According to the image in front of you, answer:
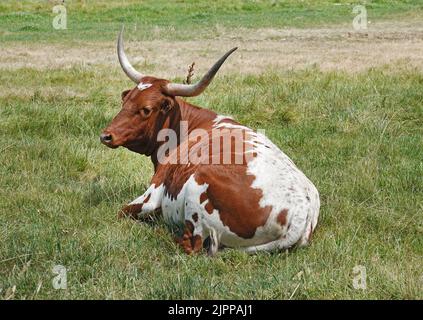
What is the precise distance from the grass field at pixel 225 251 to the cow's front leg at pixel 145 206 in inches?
4.3

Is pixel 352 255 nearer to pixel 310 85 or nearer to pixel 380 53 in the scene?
pixel 310 85

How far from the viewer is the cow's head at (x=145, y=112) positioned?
5.73 meters

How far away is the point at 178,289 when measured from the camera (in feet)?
13.3

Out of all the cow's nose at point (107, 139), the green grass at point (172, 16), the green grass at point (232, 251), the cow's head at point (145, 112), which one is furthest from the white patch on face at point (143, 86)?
the green grass at point (172, 16)

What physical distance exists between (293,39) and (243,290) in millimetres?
17943

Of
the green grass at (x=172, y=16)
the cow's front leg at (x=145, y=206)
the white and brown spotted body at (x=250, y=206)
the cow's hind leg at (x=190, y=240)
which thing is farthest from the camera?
the green grass at (x=172, y=16)

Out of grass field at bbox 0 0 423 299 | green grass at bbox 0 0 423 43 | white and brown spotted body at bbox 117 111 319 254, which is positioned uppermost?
white and brown spotted body at bbox 117 111 319 254

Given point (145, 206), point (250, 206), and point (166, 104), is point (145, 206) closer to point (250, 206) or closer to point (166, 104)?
point (166, 104)

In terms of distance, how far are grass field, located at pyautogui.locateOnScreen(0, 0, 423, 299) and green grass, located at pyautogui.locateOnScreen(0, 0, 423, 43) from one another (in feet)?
33.9

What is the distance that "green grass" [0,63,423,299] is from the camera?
422 cm

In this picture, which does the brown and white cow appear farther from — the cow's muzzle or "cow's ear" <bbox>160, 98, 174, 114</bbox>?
"cow's ear" <bbox>160, 98, 174, 114</bbox>

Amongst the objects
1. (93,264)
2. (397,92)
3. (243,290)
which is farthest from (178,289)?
(397,92)

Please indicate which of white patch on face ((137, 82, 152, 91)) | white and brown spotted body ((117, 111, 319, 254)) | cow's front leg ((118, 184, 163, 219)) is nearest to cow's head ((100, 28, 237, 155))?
white patch on face ((137, 82, 152, 91))

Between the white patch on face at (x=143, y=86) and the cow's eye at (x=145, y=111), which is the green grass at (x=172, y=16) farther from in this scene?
the cow's eye at (x=145, y=111)
